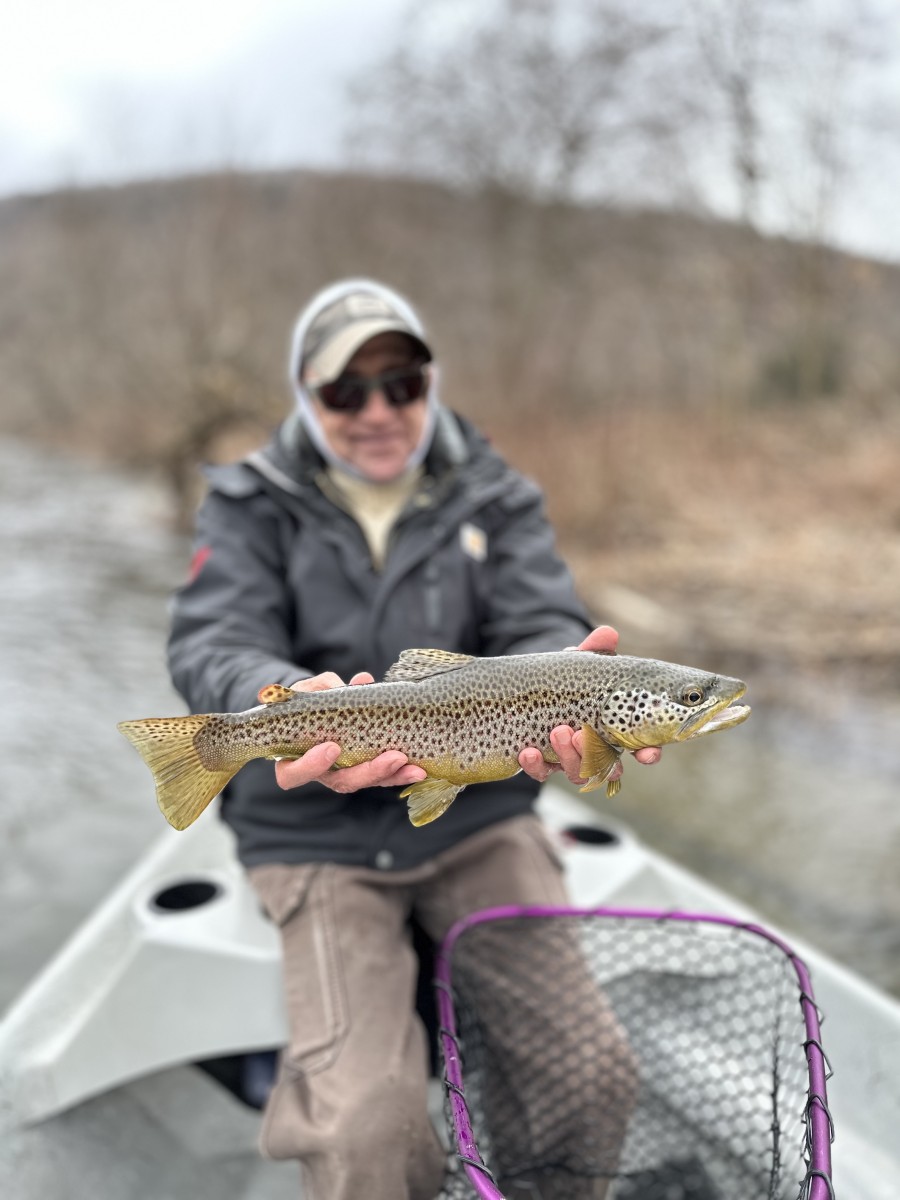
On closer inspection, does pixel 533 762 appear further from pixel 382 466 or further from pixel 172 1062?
pixel 172 1062

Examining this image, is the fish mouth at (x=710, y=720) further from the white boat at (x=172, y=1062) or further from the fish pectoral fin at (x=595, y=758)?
the white boat at (x=172, y=1062)

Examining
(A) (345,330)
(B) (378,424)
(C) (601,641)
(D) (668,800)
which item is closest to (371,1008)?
(C) (601,641)

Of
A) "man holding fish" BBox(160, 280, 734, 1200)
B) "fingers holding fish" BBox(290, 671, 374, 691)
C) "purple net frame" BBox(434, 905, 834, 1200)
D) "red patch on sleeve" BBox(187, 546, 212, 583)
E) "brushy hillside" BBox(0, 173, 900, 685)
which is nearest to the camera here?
"purple net frame" BBox(434, 905, 834, 1200)

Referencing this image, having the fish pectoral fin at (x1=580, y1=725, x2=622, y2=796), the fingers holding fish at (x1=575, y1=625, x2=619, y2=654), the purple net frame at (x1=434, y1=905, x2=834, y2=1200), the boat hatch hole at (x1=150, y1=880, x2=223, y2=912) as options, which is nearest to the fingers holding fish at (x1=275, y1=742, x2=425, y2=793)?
the fish pectoral fin at (x1=580, y1=725, x2=622, y2=796)

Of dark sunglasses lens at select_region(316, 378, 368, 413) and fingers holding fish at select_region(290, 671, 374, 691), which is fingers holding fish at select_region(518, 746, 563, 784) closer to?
fingers holding fish at select_region(290, 671, 374, 691)

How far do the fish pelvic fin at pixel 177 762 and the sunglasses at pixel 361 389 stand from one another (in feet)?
3.90

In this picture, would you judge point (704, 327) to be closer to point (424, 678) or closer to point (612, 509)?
point (612, 509)

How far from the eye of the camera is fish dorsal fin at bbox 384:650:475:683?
2.31 metres

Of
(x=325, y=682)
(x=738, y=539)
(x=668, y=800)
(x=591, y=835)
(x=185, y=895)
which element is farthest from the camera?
(x=738, y=539)

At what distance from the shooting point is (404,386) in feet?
10.0

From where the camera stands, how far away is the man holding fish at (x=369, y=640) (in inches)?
95.7

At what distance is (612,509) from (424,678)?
1008 cm

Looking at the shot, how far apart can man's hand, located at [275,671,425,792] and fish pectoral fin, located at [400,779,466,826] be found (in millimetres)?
36

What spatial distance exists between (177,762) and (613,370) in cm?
1927
